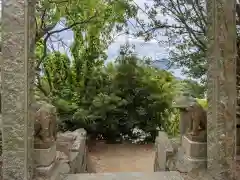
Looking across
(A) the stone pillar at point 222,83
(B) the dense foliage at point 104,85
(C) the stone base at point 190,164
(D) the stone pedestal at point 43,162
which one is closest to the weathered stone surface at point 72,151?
(D) the stone pedestal at point 43,162

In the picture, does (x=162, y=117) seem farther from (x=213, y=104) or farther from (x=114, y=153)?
(x=213, y=104)

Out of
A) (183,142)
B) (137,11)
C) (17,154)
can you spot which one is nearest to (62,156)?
(17,154)

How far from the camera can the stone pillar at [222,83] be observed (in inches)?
103

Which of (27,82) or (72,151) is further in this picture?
(72,151)

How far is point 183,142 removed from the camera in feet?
10.7

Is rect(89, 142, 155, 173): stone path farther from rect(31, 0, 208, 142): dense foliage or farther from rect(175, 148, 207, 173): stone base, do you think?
rect(175, 148, 207, 173): stone base

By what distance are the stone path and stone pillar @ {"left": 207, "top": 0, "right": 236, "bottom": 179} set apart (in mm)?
2203

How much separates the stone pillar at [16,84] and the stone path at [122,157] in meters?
2.46

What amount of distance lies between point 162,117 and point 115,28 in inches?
75.8

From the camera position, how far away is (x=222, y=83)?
2.65m

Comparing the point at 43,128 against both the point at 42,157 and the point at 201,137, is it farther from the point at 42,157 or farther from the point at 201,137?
the point at 201,137

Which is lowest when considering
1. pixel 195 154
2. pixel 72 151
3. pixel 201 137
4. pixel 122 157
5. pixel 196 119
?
pixel 122 157

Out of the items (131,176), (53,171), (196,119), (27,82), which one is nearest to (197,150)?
(196,119)

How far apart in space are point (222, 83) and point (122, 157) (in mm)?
3190
